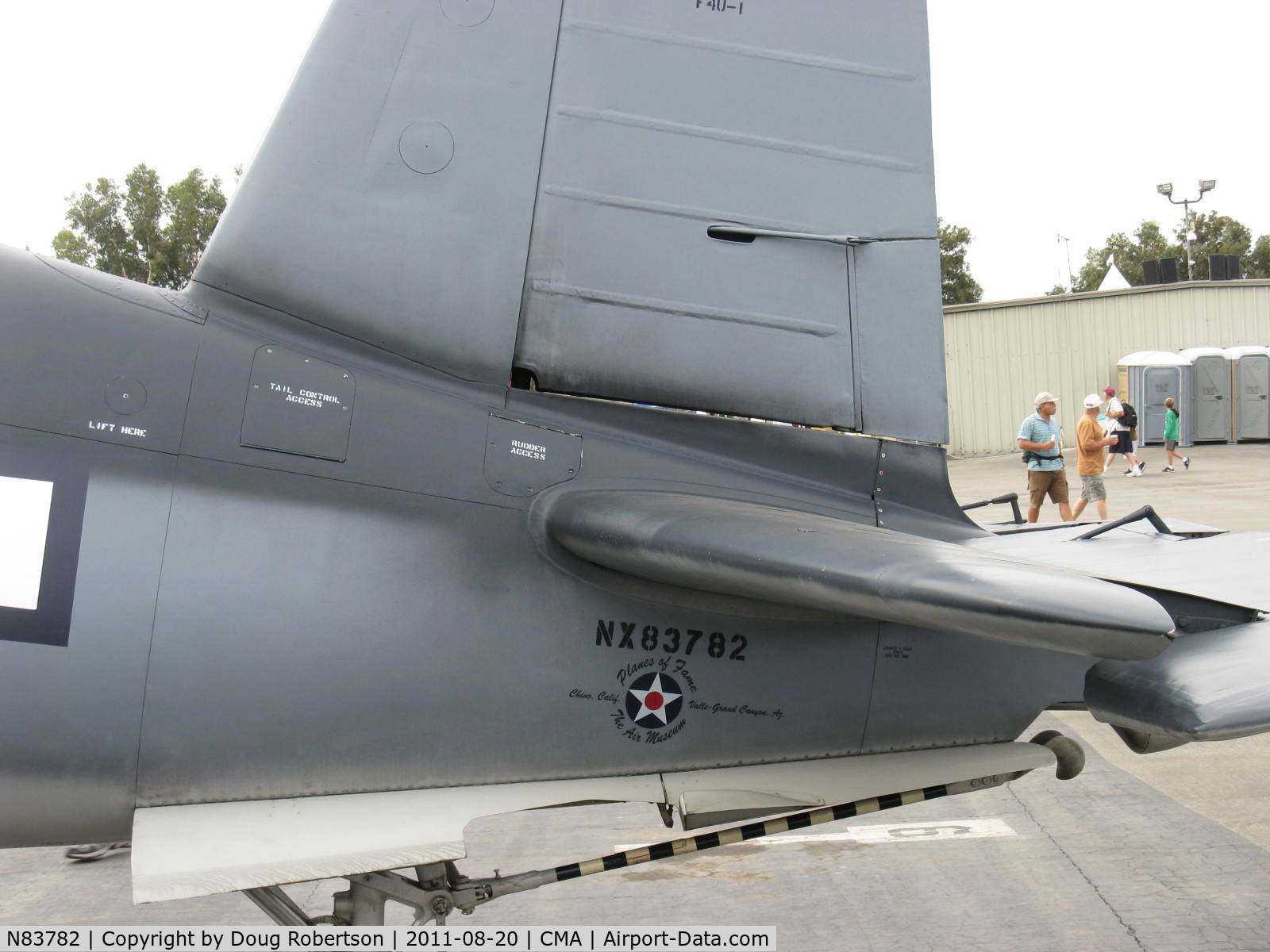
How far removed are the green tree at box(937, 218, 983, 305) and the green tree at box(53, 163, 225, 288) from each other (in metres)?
35.7

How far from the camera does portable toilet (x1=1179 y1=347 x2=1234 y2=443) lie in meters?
27.3

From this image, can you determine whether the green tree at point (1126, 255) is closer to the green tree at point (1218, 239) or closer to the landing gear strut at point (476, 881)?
the green tree at point (1218, 239)

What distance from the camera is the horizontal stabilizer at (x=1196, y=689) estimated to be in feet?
6.96

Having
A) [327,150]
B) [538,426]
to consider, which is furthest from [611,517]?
[327,150]

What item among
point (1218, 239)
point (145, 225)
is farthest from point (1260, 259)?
point (145, 225)

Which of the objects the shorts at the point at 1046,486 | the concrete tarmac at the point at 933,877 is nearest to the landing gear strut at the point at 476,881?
the concrete tarmac at the point at 933,877

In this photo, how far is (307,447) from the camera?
2.63 metres

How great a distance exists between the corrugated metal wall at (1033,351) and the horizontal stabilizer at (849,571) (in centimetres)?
2734

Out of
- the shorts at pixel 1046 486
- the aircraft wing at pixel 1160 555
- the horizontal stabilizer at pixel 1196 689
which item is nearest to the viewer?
the horizontal stabilizer at pixel 1196 689

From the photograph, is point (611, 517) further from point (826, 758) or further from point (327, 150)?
point (327, 150)

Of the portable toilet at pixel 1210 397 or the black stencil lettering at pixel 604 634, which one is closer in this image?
the black stencil lettering at pixel 604 634

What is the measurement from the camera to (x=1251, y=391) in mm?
27391

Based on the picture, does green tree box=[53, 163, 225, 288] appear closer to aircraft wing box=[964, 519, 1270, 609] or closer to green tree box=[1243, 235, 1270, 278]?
aircraft wing box=[964, 519, 1270, 609]

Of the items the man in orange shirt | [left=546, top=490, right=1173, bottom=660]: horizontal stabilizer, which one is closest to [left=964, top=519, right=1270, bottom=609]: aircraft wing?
[left=546, top=490, right=1173, bottom=660]: horizontal stabilizer
